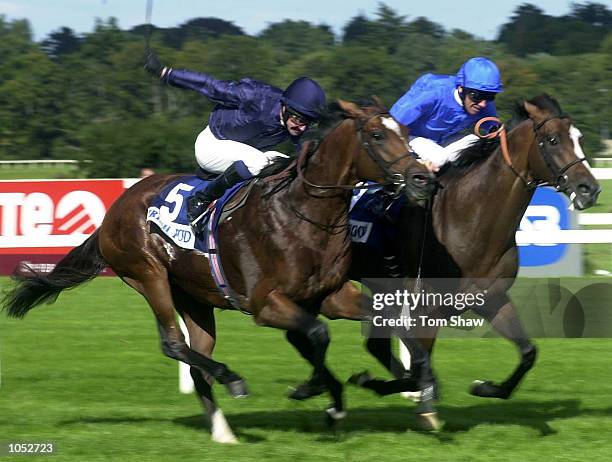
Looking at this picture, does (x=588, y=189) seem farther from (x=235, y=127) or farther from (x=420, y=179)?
(x=235, y=127)

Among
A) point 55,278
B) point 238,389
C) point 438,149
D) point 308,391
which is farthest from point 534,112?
point 55,278

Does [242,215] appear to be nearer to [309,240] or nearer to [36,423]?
[309,240]

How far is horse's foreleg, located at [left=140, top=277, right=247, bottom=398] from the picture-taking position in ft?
17.4

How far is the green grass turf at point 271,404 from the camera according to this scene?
520 centimetres

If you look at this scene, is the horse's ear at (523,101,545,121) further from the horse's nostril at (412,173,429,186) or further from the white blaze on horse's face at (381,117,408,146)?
the horse's nostril at (412,173,429,186)

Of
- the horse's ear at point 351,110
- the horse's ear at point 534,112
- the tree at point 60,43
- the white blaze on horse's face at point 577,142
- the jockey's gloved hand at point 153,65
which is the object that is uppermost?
the jockey's gloved hand at point 153,65

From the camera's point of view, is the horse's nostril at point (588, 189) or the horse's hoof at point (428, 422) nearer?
the horse's nostril at point (588, 189)

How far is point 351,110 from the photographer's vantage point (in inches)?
199

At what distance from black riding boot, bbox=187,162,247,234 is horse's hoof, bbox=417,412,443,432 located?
1.49 m

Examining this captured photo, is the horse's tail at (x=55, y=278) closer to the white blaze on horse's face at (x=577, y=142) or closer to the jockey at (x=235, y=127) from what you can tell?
the jockey at (x=235, y=127)

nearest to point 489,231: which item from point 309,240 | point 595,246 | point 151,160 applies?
point 309,240

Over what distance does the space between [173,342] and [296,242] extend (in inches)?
40.4

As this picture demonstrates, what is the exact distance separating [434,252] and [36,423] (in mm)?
2325

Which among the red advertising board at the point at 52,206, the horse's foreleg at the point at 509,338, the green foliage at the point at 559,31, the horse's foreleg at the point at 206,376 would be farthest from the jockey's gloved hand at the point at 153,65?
the green foliage at the point at 559,31
